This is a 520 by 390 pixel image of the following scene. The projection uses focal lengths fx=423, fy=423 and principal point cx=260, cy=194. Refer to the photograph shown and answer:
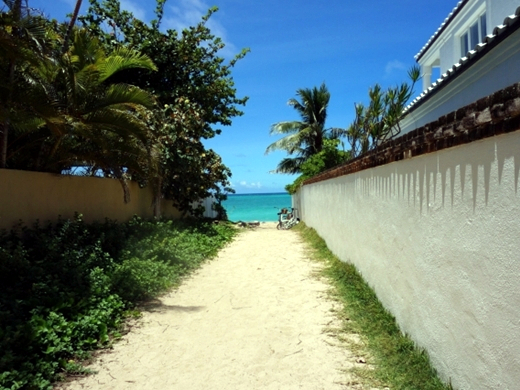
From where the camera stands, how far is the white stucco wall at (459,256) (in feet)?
7.23

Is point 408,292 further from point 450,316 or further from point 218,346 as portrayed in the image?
point 218,346

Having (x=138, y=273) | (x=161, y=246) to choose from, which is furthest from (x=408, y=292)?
(x=161, y=246)

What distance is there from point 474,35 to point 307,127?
1575 centimetres

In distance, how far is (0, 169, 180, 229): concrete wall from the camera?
21.5 ft

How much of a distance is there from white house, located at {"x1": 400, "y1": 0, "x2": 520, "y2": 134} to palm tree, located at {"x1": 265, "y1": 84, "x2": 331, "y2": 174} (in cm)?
1159

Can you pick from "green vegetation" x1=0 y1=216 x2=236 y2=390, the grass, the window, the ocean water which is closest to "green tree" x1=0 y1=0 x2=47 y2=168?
"green vegetation" x1=0 y1=216 x2=236 y2=390

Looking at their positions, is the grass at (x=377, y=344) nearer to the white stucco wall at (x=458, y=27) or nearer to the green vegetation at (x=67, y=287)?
the green vegetation at (x=67, y=287)

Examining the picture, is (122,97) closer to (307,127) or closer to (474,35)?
(474,35)

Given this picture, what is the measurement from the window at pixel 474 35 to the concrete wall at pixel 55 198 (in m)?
9.21

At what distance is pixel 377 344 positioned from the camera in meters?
4.12

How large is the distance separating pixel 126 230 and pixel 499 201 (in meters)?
7.95

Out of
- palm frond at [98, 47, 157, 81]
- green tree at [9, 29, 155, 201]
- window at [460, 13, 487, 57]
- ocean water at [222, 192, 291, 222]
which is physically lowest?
ocean water at [222, 192, 291, 222]

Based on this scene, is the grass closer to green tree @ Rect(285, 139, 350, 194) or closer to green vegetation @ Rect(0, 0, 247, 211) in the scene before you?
green vegetation @ Rect(0, 0, 247, 211)

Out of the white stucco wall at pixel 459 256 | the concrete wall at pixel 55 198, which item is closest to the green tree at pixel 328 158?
the concrete wall at pixel 55 198
